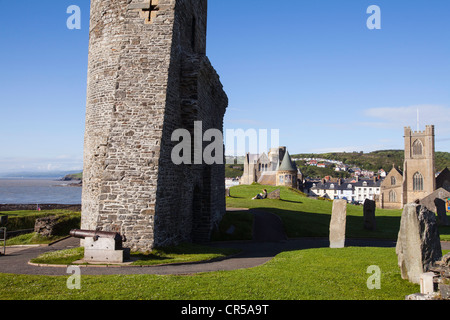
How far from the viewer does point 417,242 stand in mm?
7691

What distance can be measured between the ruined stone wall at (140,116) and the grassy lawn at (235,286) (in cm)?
403

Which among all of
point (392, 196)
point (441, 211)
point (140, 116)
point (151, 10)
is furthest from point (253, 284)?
point (392, 196)

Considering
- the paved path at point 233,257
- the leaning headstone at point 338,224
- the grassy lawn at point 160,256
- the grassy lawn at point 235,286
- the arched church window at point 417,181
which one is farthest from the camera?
the arched church window at point 417,181

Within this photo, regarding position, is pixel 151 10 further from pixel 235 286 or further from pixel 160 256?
pixel 235 286

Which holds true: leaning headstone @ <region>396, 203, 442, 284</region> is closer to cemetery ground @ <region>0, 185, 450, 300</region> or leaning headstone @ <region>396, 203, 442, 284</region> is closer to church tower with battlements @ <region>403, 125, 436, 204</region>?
cemetery ground @ <region>0, 185, 450, 300</region>

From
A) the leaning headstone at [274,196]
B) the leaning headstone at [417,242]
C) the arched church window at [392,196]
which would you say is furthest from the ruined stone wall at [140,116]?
the arched church window at [392,196]

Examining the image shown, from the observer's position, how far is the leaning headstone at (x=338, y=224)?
14.6m

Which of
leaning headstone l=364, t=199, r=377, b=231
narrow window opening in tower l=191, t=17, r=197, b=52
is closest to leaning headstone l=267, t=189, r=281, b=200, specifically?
leaning headstone l=364, t=199, r=377, b=231

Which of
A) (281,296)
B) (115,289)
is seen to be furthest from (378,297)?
(115,289)

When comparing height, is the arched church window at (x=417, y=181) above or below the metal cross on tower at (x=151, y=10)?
below

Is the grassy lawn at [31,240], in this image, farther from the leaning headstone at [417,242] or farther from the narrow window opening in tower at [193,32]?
the leaning headstone at [417,242]

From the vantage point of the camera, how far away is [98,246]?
415 inches
